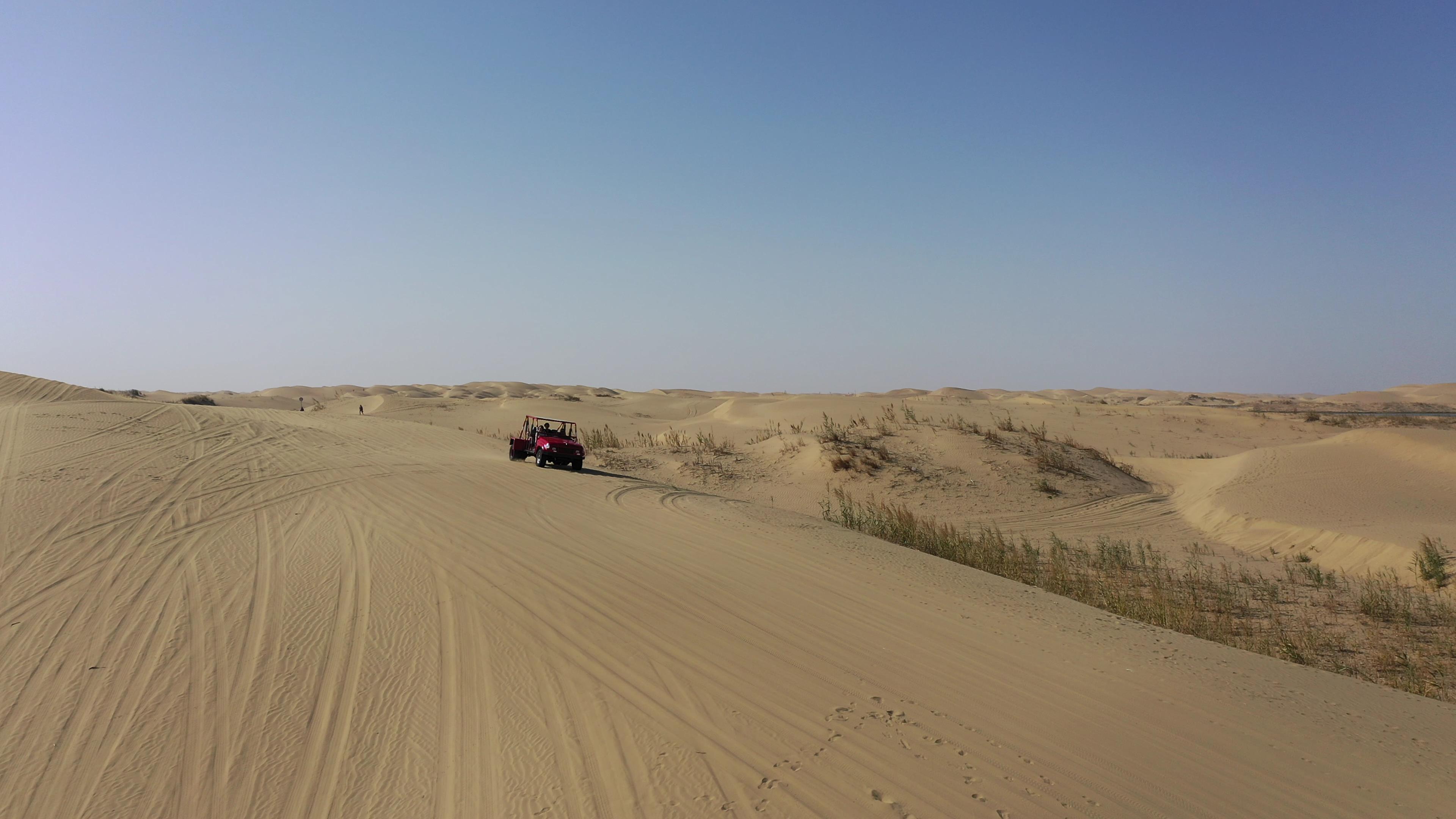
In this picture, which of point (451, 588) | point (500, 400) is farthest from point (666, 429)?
point (451, 588)

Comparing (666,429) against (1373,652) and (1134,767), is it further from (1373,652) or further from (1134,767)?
(1134,767)

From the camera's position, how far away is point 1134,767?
420 centimetres

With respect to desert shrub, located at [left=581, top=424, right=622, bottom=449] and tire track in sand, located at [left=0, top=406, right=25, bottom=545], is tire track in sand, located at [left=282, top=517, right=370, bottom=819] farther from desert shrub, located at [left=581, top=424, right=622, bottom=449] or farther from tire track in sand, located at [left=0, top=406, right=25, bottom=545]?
desert shrub, located at [left=581, top=424, right=622, bottom=449]

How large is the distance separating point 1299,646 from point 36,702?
10.2 metres

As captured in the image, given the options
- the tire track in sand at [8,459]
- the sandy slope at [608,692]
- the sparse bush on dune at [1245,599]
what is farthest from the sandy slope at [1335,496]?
the tire track in sand at [8,459]

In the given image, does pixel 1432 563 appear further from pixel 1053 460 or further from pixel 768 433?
pixel 768 433

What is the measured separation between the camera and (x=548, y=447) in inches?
651

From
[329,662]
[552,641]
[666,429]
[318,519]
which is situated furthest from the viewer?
[666,429]

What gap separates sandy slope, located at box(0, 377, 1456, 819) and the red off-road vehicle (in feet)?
22.9

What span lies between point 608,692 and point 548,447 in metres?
12.0

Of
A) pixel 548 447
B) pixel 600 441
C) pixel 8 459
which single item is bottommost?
pixel 600 441

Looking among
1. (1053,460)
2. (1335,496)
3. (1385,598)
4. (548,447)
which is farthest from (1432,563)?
(548,447)

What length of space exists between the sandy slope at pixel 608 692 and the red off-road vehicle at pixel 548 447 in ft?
22.9

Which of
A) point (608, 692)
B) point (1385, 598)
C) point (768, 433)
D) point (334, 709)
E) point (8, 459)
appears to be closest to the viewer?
point (334, 709)
